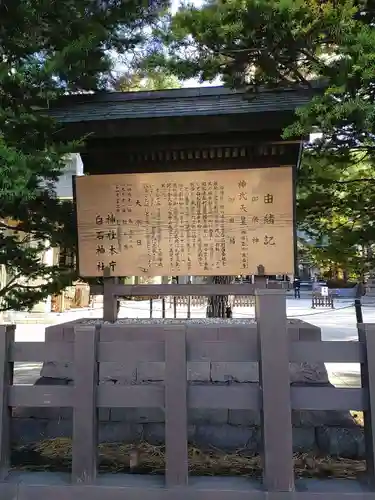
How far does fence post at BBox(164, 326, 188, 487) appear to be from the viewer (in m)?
2.95

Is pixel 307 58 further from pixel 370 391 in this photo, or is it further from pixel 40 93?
pixel 370 391

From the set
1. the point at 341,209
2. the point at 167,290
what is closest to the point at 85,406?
the point at 167,290

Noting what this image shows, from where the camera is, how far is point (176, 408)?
2992 millimetres

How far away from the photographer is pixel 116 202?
18.9 feet

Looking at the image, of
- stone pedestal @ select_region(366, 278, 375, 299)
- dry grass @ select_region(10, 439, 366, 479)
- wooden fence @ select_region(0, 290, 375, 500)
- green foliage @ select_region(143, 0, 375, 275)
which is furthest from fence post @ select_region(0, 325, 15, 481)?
stone pedestal @ select_region(366, 278, 375, 299)

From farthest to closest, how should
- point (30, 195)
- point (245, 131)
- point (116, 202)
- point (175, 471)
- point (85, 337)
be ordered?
point (116, 202) < point (245, 131) < point (30, 195) < point (85, 337) < point (175, 471)

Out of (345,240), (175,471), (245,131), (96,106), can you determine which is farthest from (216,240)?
(175,471)

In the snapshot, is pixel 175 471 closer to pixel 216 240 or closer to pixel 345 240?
pixel 216 240

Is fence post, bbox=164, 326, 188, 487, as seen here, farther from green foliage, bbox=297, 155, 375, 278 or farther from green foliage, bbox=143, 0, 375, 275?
green foliage, bbox=297, 155, 375, 278

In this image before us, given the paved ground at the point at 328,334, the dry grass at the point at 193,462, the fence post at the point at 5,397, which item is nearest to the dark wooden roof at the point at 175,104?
the fence post at the point at 5,397

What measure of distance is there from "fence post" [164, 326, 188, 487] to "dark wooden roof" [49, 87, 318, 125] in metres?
2.98

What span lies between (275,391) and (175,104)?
3.70 m

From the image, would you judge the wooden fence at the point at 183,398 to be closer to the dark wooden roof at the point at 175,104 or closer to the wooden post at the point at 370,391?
the wooden post at the point at 370,391

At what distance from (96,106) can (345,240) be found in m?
3.65
